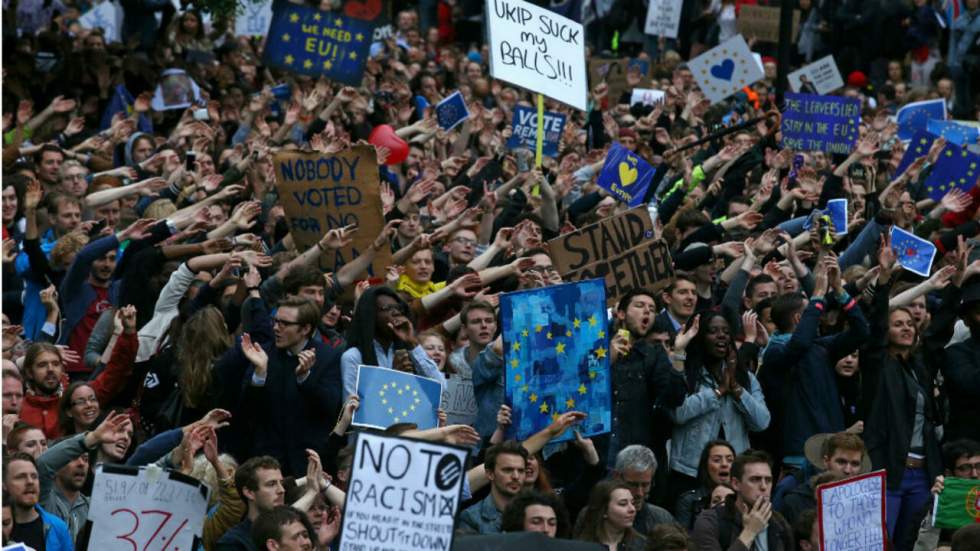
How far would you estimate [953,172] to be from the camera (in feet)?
50.8

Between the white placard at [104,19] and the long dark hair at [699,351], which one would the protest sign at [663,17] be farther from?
the long dark hair at [699,351]

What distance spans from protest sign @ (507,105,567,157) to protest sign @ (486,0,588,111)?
8.60ft

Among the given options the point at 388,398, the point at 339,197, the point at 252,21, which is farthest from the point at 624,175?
the point at 252,21

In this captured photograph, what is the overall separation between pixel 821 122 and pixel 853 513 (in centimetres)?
879

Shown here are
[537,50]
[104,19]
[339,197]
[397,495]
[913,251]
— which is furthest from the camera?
[104,19]

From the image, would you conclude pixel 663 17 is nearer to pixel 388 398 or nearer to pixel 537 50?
pixel 537 50

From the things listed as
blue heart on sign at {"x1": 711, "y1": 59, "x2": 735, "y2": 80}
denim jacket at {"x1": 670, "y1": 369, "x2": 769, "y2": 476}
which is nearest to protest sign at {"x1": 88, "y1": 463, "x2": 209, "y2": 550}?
denim jacket at {"x1": 670, "y1": 369, "x2": 769, "y2": 476}

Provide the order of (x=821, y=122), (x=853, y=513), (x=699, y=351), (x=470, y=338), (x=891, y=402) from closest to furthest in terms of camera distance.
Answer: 1. (x=853, y=513)
2. (x=470, y=338)
3. (x=699, y=351)
4. (x=891, y=402)
5. (x=821, y=122)

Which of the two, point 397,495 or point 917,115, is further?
point 917,115

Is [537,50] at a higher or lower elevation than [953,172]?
higher

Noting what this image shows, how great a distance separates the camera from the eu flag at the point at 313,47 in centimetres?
1714

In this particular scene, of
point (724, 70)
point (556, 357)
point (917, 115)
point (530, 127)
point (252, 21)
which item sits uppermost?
point (252, 21)

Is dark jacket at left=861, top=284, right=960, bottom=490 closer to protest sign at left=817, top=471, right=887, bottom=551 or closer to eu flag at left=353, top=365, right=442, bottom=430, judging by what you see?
protest sign at left=817, top=471, right=887, bottom=551

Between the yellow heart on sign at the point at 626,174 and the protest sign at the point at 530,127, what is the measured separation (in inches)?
96.7
